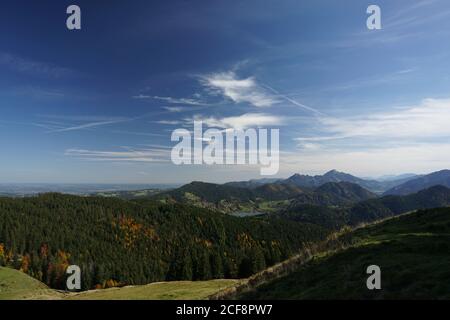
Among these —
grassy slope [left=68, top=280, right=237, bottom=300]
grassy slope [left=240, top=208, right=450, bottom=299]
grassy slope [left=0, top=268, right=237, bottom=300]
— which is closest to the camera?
grassy slope [left=240, top=208, right=450, bottom=299]

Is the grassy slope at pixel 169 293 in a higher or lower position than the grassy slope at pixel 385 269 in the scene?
lower

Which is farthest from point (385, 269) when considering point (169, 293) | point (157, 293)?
point (157, 293)

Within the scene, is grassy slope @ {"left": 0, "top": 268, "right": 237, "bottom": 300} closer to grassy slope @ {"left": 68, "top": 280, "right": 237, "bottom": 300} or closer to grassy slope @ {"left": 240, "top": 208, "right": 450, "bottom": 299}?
grassy slope @ {"left": 68, "top": 280, "right": 237, "bottom": 300}

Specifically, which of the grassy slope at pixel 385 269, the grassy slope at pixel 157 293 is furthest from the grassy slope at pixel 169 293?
the grassy slope at pixel 385 269

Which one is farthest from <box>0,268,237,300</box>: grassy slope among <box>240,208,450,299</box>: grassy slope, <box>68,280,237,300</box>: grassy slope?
<box>240,208,450,299</box>: grassy slope

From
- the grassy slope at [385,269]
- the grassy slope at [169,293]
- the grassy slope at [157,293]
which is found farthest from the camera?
the grassy slope at [157,293]

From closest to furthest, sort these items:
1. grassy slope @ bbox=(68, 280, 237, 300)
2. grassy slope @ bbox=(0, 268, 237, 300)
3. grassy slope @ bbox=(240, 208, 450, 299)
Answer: grassy slope @ bbox=(240, 208, 450, 299) → grassy slope @ bbox=(68, 280, 237, 300) → grassy slope @ bbox=(0, 268, 237, 300)

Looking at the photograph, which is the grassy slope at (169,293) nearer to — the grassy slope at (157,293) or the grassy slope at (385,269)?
the grassy slope at (157,293)

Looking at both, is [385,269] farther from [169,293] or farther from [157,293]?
[157,293]
